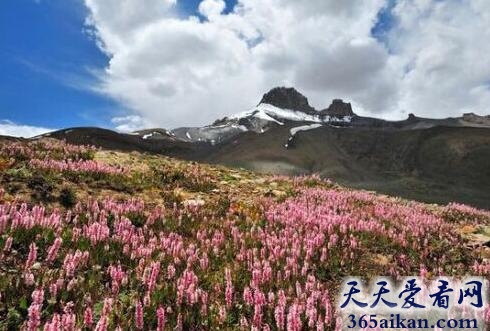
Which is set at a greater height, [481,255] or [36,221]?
[36,221]

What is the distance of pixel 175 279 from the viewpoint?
22.2 feet

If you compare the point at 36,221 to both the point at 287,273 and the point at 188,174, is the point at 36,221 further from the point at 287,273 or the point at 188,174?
the point at 188,174

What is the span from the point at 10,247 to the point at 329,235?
5603 mm

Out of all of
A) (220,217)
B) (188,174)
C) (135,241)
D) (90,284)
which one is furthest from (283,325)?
(188,174)

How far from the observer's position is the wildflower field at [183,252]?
18.6 feet

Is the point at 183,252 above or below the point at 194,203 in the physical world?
below

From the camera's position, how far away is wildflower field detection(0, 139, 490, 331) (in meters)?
5.66

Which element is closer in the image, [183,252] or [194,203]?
[183,252]

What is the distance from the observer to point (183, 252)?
764 centimetres

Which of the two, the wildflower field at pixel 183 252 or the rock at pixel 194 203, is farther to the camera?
the rock at pixel 194 203

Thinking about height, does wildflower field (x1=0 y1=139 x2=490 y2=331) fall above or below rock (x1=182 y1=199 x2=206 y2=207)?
below

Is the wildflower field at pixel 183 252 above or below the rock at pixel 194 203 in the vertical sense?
below

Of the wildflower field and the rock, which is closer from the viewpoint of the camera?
the wildflower field

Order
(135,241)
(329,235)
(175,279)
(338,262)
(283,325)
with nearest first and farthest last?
(283,325) < (175,279) < (135,241) < (338,262) < (329,235)
